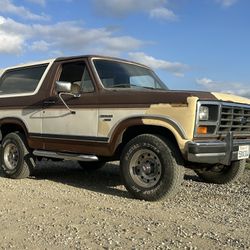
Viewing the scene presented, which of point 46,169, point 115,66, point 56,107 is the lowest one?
point 46,169

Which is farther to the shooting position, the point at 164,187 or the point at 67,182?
the point at 67,182

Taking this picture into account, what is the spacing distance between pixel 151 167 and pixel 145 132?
556mm

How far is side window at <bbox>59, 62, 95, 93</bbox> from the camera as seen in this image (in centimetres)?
741

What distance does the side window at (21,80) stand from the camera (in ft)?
27.7

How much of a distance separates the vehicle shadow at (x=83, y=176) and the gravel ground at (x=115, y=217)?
0.03m

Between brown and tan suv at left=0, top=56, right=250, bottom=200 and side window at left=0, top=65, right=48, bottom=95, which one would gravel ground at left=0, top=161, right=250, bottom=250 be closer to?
brown and tan suv at left=0, top=56, right=250, bottom=200

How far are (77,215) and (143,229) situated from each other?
3.33 feet

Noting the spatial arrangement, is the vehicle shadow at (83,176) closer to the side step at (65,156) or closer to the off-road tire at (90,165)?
the off-road tire at (90,165)

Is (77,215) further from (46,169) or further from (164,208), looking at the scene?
(46,169)

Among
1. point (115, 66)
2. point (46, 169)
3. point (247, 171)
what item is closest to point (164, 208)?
point (115, 66)

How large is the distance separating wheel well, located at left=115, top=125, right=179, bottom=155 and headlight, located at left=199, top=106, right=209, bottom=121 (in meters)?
0.50

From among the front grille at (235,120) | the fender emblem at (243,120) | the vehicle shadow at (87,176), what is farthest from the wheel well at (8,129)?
the fender emblem at (243,120)

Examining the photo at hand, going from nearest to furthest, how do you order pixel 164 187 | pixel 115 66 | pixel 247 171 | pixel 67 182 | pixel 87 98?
1. pixel 164 187
2. pixel 87 98
3. pixel 115 66
4. pixel 67 182
5. pixel 247 171

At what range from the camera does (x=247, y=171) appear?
950 cm
